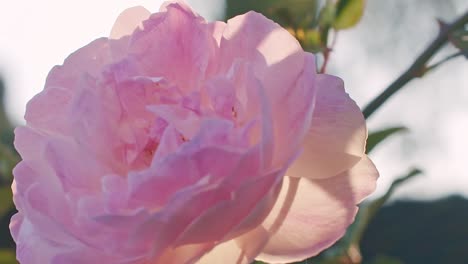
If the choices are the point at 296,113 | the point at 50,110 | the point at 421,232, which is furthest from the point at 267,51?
the point at 421,232

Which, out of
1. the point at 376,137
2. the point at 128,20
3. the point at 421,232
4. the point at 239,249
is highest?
the point at 128,20

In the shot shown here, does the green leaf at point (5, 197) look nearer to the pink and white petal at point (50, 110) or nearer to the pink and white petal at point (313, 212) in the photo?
the pink and white petal at point (50, 110)

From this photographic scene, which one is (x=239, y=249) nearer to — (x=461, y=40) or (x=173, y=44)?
(x=173, y=44)

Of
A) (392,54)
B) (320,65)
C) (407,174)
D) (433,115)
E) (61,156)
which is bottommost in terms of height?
(433,115)

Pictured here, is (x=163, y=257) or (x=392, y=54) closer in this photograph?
(x=163, y=257)

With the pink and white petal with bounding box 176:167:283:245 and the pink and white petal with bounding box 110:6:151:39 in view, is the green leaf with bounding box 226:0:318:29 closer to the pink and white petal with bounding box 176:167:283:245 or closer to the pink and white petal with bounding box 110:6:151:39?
the pink and white petal with bounding box 110:6:151:39

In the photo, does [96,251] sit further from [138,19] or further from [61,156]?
[138,19]

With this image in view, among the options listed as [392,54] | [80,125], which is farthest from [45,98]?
[392,54]
